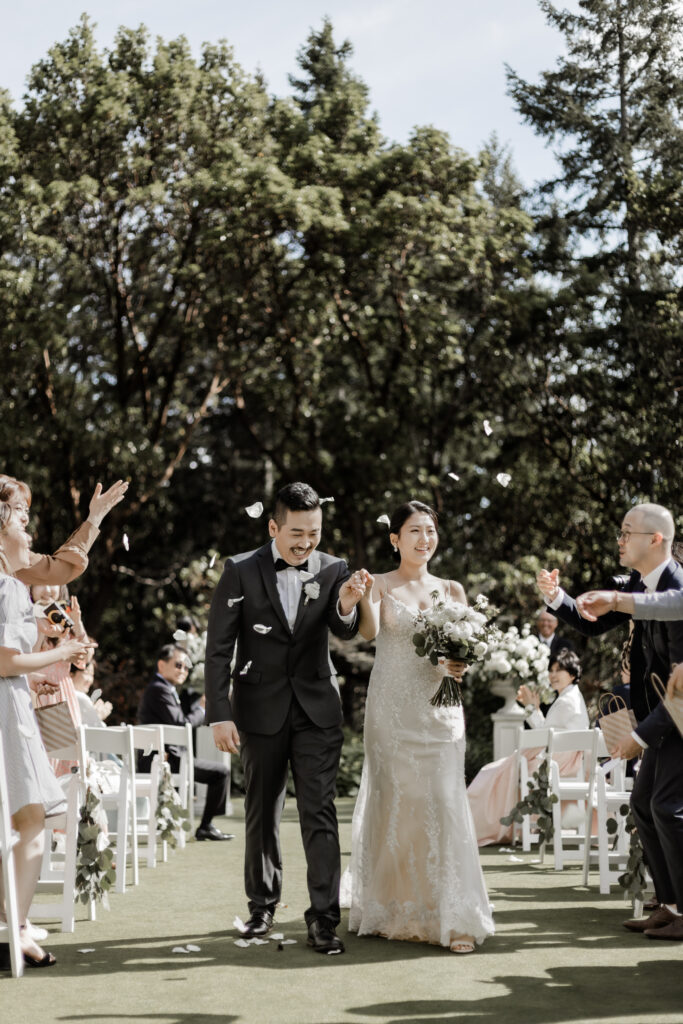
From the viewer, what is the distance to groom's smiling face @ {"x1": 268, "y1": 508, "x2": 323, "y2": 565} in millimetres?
5941

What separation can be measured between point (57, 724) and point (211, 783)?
19.5ft

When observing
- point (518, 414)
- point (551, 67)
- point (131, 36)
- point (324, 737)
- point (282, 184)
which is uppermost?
point (551, 67)

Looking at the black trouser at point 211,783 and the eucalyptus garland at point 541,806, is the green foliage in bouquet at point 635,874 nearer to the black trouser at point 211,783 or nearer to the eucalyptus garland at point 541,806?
the eucalyptus garland at point 541,806

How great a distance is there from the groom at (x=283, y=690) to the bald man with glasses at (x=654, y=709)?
1.18 metres

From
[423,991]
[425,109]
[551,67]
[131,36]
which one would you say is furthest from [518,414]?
[423,991]

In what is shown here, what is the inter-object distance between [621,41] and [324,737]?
1984cm

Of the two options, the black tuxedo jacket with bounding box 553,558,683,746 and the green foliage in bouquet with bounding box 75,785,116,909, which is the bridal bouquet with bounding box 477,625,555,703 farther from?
the green foliage in bouquet with bounding box 75,785,116,909

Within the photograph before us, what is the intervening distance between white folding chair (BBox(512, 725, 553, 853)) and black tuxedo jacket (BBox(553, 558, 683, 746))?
289cm

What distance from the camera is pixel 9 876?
5.04m

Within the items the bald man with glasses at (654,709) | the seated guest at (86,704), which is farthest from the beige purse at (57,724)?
the seated guest at (86,704)

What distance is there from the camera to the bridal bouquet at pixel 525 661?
1127cm

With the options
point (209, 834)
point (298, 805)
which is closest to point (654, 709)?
point (298, 805)

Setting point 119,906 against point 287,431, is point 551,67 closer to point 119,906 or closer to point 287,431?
point 287,431

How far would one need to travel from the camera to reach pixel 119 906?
7.42 m
